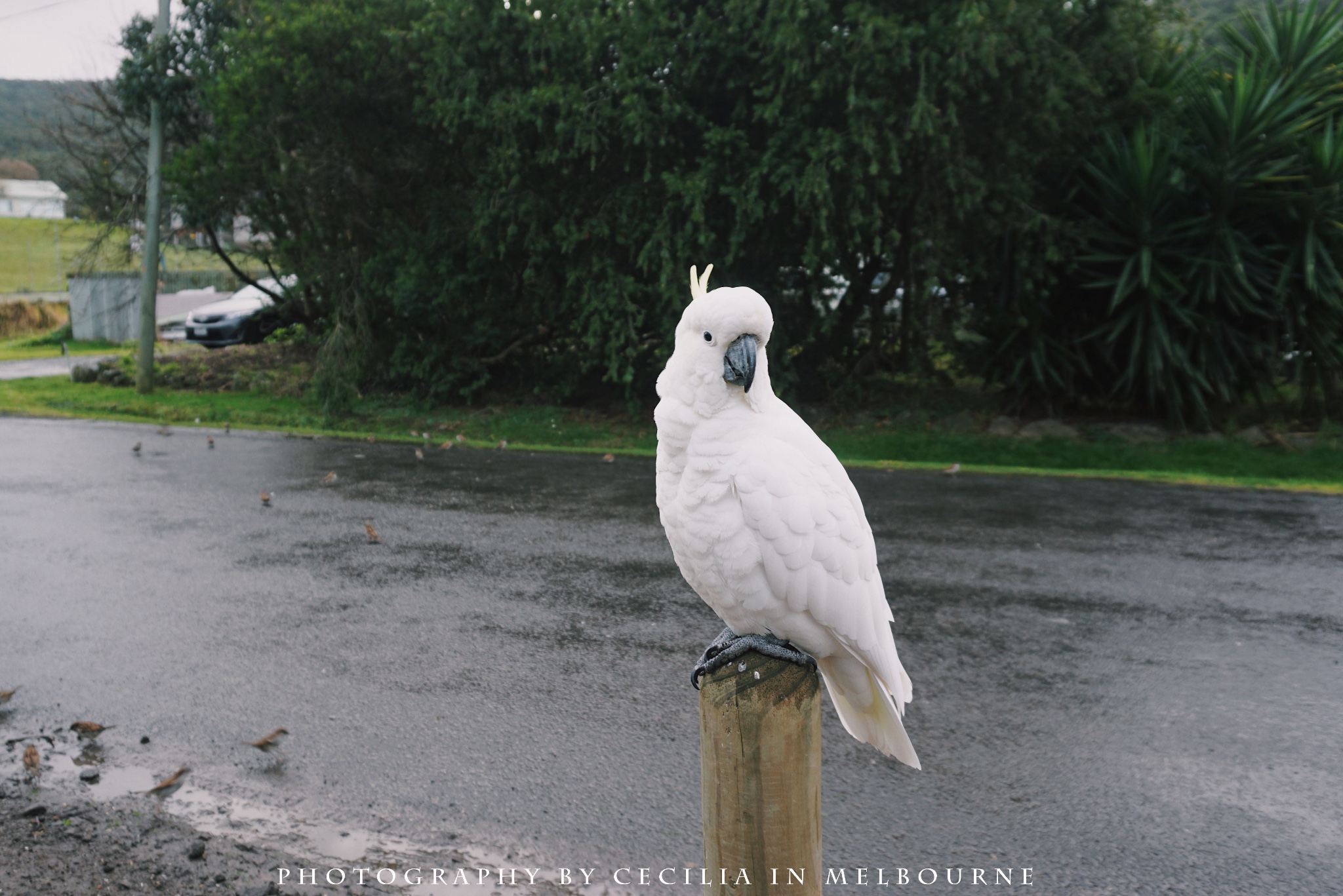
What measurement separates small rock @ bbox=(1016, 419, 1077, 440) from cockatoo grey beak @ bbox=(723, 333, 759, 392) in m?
9.69

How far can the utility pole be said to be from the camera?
46.1 feet

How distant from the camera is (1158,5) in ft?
36.2

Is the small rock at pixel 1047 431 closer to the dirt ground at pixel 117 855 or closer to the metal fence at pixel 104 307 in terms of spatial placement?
the dirt ground at pixel 117 855

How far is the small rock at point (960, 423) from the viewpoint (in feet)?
38.4

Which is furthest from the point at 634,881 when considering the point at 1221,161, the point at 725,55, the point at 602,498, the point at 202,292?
the point at 202,292

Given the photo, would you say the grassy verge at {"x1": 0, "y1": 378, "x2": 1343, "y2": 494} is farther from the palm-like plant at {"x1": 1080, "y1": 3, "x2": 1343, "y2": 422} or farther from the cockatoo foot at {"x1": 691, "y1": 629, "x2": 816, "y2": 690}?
the cockatoo foot at {"x1": 691, "y1": 629, "x2": 816, "y2": 690}

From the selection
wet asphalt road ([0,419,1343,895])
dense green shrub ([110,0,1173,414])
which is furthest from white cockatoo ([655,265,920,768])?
dense green shrub ([110,0,1173,414])

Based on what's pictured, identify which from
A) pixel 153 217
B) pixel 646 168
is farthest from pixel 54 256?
pixel 646 168

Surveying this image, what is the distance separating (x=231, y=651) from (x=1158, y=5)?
12.0 metres

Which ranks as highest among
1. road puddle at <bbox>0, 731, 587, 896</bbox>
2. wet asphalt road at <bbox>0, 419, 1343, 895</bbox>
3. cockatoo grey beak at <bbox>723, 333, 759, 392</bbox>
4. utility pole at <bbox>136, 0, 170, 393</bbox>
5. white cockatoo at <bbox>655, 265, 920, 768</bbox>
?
utility pole at <bbox>136, 0, 170, 393</bbox>

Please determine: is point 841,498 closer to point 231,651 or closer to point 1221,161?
point 231,651

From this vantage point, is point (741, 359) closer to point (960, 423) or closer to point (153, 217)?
point (960, 423)

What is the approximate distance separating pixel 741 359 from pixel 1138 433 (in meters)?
10.2

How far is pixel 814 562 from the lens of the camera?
2.48 m
